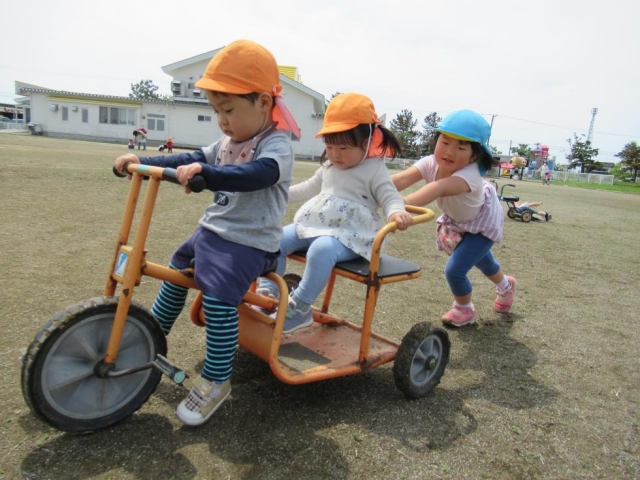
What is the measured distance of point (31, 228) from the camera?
5.04m

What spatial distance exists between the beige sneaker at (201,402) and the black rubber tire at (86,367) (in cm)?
18

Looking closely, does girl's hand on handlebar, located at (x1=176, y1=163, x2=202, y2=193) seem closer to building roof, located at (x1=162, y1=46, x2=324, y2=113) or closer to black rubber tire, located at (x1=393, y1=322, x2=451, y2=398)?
black rubber tire, located at (x1=393, y1=322, x2=451, y2=398)

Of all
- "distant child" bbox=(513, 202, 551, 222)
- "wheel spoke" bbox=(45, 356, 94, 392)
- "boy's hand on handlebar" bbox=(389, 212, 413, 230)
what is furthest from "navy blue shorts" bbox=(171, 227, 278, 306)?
"distant child" bbox=(513, 202, 551, 222)

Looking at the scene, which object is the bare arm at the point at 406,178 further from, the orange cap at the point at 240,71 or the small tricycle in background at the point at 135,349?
the orange cap at the point at 240,71

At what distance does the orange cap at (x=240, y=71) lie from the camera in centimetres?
217

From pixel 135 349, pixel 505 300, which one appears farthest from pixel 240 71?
pixel 505 300

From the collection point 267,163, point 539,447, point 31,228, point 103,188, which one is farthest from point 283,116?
point 103,188

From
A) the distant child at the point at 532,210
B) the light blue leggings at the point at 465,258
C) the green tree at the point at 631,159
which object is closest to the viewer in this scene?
the light blue leggings at the point at 465,258

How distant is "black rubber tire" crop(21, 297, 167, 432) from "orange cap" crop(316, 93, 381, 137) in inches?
55.6

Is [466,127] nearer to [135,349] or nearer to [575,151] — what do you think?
[135,349]

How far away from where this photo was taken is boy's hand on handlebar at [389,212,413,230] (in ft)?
8.36

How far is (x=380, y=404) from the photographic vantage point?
8.60 feet

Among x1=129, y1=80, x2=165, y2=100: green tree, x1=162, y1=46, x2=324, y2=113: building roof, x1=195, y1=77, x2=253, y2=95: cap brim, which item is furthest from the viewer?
x1=129, y1=80, x2=165, y2=100: green tree

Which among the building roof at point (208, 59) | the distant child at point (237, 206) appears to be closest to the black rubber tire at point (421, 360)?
the distant child at point (237, 206)
